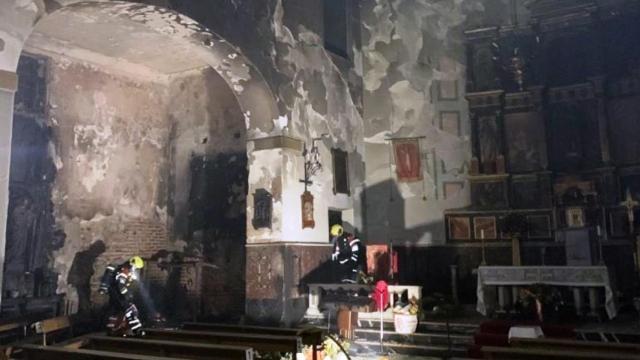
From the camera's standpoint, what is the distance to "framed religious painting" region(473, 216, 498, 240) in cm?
1459

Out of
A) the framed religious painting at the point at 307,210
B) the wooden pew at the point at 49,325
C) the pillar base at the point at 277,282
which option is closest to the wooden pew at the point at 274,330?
the wooden pew at the point at 49,325

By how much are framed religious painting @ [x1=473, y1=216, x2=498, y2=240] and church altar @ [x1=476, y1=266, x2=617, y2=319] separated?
2672mm

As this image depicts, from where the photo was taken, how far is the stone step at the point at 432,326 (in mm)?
10680

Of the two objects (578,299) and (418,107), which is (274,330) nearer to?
(578,299)

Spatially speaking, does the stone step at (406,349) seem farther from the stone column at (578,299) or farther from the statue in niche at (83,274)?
the statue in niche at (83,274)

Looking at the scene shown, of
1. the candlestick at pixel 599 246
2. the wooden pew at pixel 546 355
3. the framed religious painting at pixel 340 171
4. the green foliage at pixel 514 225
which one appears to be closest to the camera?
the wooden pew at pixel 546 355

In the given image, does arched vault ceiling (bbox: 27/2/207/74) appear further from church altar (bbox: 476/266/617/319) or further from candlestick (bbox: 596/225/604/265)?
candlestick (bbox: 596/225/604/265)

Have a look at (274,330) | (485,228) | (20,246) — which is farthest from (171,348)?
(485,228)

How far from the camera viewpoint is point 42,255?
488 inches

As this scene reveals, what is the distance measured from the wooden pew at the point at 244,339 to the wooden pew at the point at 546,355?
226 centimetres

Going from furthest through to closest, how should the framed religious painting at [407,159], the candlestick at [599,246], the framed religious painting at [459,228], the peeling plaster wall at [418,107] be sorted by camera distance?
the framed religious painting at [407,159] < the peeling plaster wall at [418,107] < the framed religious painting at [459,228] < the candlestick at [599,246]

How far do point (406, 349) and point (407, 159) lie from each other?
22.0ft

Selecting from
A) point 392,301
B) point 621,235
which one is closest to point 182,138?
point 392,301

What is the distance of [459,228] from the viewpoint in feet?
49.1
